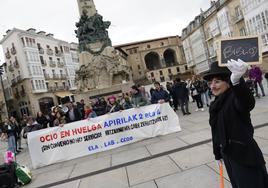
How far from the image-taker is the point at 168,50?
9725 cm

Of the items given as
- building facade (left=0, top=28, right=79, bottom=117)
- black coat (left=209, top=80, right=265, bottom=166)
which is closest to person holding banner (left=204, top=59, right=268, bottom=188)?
black coat (left=209, top=80, right=265, bottom=166)

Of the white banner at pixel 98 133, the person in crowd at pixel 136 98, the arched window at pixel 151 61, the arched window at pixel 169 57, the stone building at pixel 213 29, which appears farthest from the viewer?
the arched window at pixel 169 57

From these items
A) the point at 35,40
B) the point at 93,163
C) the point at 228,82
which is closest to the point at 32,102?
the point at 35,40

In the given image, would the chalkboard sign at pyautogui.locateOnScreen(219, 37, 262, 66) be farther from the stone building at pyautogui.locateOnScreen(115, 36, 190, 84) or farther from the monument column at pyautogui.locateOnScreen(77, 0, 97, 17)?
the stone building at pyautogui.locateOnScreen(115, 36, 190, 84)

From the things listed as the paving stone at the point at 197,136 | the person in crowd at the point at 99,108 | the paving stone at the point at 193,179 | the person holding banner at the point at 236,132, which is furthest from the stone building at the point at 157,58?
the person holding banner at the point at 236,132

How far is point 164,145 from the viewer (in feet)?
28.2

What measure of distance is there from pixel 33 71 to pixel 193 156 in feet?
198

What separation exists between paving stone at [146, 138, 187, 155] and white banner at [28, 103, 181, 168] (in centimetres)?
129

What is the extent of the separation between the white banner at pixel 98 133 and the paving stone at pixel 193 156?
10.3ft

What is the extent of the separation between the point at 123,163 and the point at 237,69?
5.28m

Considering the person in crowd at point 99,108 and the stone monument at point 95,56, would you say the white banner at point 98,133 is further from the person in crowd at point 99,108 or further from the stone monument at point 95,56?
the stone monument at point 95,56

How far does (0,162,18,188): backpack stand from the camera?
7133 mm

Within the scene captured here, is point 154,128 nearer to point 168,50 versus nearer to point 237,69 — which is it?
point 237,69

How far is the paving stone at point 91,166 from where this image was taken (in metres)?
7.54
